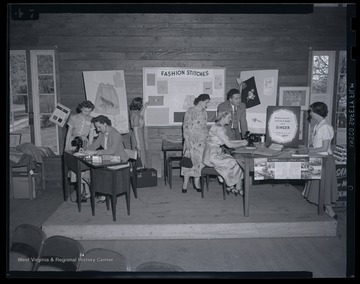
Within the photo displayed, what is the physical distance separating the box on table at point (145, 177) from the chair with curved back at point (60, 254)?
124 inches

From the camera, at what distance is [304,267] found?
12.7 feet

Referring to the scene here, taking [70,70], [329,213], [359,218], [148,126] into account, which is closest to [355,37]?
[359,218]

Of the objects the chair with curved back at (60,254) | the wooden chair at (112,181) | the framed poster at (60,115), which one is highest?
the framed poster at (60,115)

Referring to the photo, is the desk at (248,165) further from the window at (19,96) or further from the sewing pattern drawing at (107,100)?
the window at (19,96)

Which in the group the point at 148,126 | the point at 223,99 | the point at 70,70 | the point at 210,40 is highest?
the point at 210,40

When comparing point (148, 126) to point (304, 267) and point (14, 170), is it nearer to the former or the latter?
point (14, 170)

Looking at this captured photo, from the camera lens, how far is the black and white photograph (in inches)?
164

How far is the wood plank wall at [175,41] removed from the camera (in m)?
6.45

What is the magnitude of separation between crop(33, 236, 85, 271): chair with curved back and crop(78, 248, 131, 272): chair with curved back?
2.7 inches

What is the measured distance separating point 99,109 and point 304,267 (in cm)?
446

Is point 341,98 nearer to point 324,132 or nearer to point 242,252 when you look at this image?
point 324,132

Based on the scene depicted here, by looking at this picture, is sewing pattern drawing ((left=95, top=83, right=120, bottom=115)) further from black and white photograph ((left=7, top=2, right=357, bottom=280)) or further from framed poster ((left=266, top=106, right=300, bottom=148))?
framed poster ((left=266, top=106, right=300, bottom=148))

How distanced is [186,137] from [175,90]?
1.62 m

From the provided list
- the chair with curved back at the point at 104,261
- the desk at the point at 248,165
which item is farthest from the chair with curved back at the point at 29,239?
the desk at the point at 248,165
